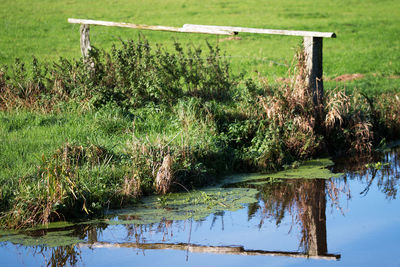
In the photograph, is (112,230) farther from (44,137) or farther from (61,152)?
(44,137)

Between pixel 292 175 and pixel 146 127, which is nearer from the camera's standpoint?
pixel 292 175

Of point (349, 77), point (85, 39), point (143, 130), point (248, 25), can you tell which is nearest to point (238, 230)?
point (143, 130)

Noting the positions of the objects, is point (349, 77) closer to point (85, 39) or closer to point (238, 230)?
point (85, 39)

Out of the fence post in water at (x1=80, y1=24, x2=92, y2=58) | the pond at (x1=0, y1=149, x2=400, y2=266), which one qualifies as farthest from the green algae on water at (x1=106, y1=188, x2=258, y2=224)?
the fence post in water at (x1=80, y1=24, x2=92, y2=58)

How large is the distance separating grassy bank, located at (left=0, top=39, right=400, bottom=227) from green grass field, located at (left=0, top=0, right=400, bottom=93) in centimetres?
571

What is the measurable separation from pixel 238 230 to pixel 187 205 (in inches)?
44.4

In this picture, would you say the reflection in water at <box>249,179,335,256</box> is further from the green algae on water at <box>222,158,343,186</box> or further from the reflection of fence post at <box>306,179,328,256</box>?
the green algae on water at <box>222,158,343,186</box>

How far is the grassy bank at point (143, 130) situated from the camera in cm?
848

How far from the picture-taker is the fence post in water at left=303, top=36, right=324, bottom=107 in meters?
11.7

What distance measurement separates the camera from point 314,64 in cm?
1175

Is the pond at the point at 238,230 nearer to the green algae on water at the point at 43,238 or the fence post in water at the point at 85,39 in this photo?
the green algae on water at the point at 43,238

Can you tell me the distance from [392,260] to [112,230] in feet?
10.6

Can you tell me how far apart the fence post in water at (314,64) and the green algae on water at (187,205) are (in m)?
3.14

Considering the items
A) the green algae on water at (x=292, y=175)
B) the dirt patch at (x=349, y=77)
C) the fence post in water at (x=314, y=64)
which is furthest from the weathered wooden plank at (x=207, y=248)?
the dirt patch at (x=349, y=77)
